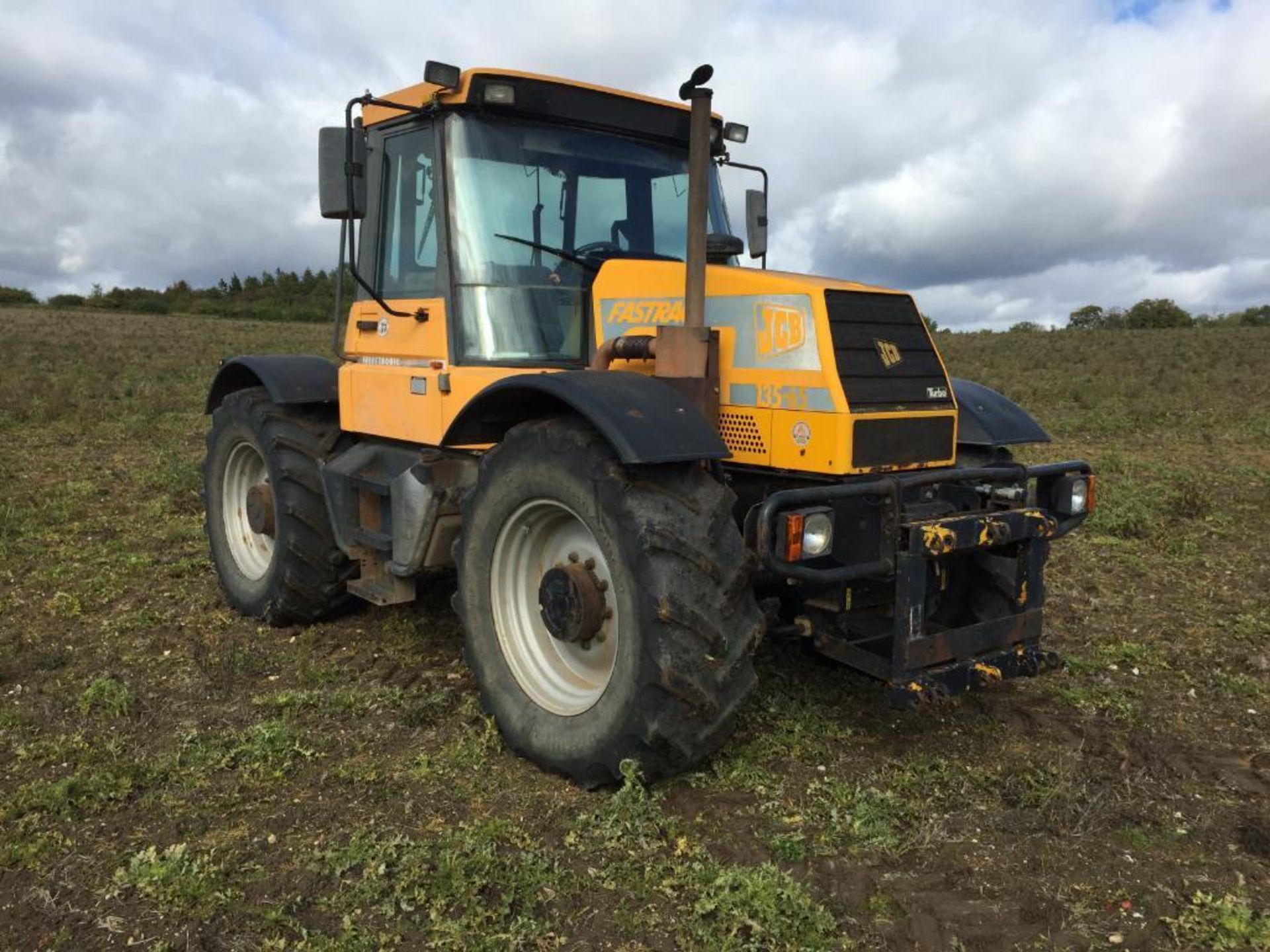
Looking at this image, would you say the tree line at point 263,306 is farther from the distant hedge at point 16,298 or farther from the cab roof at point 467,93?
the cab roof at point 467,93

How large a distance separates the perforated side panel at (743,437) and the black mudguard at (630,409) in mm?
332

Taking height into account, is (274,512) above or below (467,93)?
below

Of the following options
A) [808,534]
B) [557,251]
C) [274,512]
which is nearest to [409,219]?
[557,251]

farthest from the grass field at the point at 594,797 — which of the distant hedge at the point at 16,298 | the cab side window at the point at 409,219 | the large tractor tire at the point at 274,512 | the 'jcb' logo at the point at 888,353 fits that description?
the distant hedge at the point at 16,298

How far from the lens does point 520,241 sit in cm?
448

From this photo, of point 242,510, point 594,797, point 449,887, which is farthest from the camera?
point 242,510

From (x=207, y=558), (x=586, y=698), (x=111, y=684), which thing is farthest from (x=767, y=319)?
(x=207, y=558)

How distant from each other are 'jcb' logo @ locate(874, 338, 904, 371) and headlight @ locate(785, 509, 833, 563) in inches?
31.9

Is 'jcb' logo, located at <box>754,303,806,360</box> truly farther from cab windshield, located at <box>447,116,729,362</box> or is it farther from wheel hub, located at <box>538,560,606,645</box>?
wheel hub, located at <box>538,560,606,645</box>

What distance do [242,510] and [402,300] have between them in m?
2.26

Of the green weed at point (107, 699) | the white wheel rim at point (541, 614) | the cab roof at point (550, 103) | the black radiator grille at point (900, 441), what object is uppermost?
the cab roof at point (550, 103)

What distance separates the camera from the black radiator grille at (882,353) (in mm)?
3885

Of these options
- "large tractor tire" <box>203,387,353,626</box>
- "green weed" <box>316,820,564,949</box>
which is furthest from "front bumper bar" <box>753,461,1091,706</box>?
"large tractor tire" <box>203,387,353,626</box>

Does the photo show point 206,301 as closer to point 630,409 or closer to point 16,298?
point 16,298
